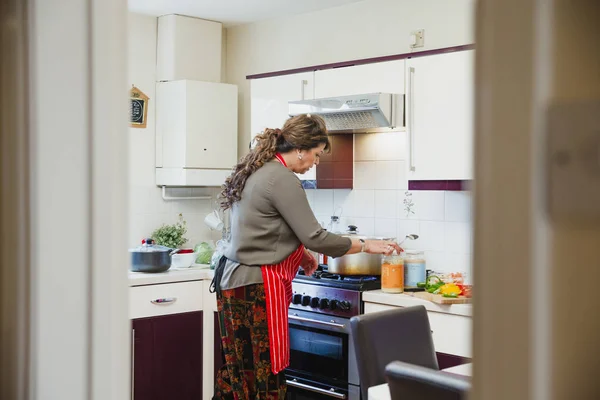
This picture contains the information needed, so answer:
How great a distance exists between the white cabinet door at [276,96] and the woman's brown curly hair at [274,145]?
90 cm

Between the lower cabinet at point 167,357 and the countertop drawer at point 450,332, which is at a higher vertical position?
the countertop drawer at point 450,332

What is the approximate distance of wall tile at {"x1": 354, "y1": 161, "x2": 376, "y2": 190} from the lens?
13.6 ft

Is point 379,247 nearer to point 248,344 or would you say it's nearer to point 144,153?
point 248,344

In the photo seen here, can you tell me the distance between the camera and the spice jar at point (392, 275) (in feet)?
11.6

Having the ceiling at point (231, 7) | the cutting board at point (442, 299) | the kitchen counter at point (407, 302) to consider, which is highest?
the ceiling at point (231, 7)

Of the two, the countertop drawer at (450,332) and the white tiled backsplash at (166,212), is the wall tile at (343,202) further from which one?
the countertop drawer at (450,332)

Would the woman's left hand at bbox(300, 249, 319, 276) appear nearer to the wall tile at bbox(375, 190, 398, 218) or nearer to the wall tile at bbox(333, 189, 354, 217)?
the wall tile at bbox(375, 190, 398, 218)
